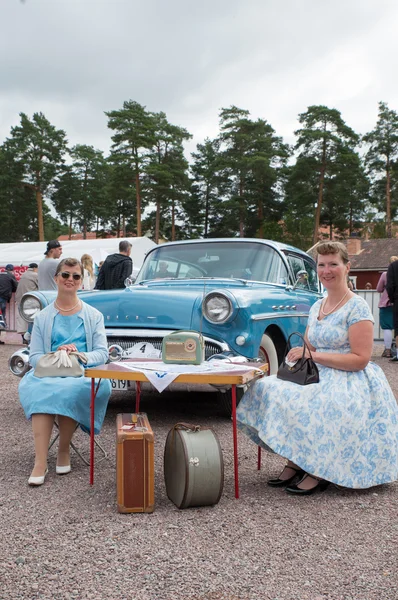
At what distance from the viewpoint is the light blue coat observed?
12.8ft

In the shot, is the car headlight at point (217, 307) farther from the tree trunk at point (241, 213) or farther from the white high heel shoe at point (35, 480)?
the tree trunk at point (241, 213)

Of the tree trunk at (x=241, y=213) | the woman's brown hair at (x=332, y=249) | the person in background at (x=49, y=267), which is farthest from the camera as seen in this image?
the tree trunk at (x=241, y=213)

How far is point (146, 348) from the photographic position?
199 inches

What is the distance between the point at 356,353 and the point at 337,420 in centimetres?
39

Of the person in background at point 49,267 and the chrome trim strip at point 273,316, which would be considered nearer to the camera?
the chrome trim strip at point 273,316

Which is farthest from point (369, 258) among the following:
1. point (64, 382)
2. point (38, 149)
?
point (64, 382)

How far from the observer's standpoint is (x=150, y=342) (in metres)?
5.05

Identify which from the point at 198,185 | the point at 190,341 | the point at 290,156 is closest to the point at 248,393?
the point at 190,341

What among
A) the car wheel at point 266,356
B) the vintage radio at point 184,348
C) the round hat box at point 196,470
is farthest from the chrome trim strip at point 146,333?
the round hat box at point 196,470

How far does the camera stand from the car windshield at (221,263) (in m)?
6.10

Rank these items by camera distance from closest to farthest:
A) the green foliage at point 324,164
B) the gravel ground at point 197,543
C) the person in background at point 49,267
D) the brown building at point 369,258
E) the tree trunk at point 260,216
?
the gravel ground at point 197,543 → the person in background at point 49,267 → the green foliage at point 324,164 → the tree trunk at point 260,216 → the brown building at point 369,258

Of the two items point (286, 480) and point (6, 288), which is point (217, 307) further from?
point (6, 288)

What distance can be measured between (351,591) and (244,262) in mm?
4068

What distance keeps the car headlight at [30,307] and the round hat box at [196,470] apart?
8.67 ft
